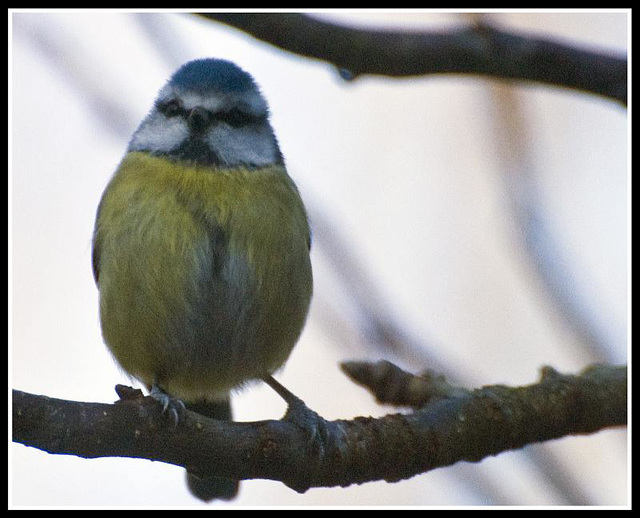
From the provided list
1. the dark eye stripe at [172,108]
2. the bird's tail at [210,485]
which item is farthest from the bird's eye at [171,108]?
the bird's tail at [210,485]

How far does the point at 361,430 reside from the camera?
2.11 m

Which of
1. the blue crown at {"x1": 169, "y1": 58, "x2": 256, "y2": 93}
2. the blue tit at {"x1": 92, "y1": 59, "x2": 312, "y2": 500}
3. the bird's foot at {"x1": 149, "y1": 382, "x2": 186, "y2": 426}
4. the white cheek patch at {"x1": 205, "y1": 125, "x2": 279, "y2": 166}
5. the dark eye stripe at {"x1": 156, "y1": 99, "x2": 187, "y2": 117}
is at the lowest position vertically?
the bird's foot at {"x1": 149, "y1": 382, "x2": 186, "y2": 426}

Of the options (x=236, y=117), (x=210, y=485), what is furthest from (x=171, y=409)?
(x=236, y=117)

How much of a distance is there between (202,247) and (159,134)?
21.2 inches

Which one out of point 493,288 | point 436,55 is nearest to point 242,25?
point 436,55

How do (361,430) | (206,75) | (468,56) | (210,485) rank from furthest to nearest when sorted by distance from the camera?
(210,485), (206,75), (468,56), (361,430)

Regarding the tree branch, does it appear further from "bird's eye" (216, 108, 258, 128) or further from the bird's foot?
"bird's eye" (216, 108, 258, 128)

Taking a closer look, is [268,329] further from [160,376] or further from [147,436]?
[147,436]

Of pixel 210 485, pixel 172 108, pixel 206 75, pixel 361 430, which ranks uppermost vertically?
pixel 206 75

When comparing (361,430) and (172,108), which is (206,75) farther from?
(361,430)

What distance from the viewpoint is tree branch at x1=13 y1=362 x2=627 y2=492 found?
1.69 m

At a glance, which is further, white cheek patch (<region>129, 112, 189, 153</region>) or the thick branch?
white cheek patch (<region>129, 112, 189, 153</region>)

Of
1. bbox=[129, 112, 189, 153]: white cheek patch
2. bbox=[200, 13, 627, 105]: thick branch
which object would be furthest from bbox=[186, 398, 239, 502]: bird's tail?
bbox=[200, 13, 627, 105]: thick branch

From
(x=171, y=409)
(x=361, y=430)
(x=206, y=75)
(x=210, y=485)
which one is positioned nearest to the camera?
(x=171, y=409)
